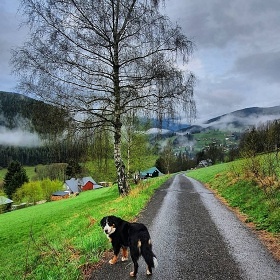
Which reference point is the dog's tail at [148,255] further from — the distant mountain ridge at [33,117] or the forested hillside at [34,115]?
the forested hillside at [34,115]

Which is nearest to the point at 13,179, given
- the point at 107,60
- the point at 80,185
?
the point at 80,185

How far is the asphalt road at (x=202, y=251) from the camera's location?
21.1 feet

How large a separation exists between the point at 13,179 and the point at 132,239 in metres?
112

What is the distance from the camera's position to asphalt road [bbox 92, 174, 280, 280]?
21.1ft

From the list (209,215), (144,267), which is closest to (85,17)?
(209,215)

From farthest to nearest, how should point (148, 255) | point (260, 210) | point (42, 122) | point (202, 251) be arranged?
point (42, 122), point (260, 210), point (202, 251), point (148, 255)

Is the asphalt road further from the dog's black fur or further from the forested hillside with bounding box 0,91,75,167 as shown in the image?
the forested hillside with bounding box 0,91,75,167

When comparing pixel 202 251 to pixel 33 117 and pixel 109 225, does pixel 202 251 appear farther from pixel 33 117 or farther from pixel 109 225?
pixel 33 117

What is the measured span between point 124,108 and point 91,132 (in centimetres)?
245

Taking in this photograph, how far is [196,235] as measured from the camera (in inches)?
371

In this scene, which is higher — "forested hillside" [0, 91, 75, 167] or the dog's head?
"forested hillside" [0, 91, 75, 167]

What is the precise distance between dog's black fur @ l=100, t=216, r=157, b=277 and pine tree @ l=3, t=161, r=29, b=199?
108 metres

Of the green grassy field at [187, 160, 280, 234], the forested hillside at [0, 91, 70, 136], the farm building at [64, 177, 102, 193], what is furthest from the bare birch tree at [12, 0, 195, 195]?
the farm building at [64, 177, 102, 193]

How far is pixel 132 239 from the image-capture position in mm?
6469
